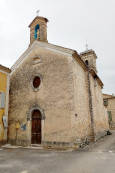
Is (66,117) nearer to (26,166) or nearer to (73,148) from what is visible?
(73,148)

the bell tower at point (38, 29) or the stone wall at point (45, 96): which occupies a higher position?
the bell tower at point (38, 29)

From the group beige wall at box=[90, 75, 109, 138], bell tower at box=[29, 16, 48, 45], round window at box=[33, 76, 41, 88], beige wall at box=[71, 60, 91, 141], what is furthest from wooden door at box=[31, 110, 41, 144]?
bell tower at box=[29, 16, 48, 45]

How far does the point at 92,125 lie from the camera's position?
39.6 feet

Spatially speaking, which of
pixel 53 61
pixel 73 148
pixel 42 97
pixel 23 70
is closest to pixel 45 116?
pixel 42 97

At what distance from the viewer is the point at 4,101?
12148 millimetres

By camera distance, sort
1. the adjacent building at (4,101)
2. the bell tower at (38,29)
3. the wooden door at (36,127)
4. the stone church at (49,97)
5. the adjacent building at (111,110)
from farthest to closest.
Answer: the adjacent building at (111,110), the bell tower at (38,29), the adjacent building at (4,101), the wooden door at (36,127), the stone church at (49,97)

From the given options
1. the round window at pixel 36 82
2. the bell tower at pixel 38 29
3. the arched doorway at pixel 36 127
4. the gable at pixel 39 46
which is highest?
the bell tower at pixel 38 29

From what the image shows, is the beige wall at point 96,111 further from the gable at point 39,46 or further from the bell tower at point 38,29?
the bell tower at point 38,29

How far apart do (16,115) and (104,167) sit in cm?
853

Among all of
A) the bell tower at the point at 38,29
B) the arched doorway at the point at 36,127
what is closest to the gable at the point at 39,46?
the bell tower at the point at 38,29

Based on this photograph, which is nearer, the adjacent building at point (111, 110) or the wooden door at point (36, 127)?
the wooden door at point (36, 127)

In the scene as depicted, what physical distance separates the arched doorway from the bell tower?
6.83 m

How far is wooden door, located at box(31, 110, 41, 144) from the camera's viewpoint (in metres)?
Answer: 10.7

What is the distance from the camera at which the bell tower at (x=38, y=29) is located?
45.0 feet
